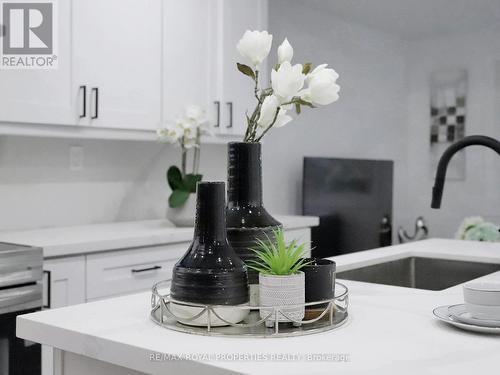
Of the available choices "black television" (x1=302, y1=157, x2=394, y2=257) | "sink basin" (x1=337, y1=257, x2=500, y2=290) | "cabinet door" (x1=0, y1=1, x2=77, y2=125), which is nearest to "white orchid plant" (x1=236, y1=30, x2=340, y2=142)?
"sink basin" (x1=337, y1=257, x2=500, y2=290)

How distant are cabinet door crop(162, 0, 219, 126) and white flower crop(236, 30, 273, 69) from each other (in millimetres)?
1926

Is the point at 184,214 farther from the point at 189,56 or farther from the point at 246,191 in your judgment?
the point at 246,191

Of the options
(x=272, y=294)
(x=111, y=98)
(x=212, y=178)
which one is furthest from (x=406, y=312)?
(x=212, y=178)

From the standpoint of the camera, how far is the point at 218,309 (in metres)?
1.08

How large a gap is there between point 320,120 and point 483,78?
166 centimetres

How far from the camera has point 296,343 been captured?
1.01m

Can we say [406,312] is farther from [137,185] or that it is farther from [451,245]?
[137,185]

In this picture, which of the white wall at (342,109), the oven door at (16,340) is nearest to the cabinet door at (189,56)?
the white wall at (342,109)

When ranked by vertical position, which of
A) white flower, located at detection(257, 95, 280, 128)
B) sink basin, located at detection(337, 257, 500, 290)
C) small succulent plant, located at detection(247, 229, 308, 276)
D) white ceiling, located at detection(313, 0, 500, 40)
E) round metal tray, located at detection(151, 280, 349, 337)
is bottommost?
sink basin, located at detection(337, 257, 500, 290)

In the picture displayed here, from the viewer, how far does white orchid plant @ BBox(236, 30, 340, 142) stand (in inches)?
47.4

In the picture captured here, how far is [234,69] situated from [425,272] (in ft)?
5.73

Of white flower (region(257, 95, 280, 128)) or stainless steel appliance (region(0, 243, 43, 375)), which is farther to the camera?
stainless steel appliance (region(0, 243, 43, 375))

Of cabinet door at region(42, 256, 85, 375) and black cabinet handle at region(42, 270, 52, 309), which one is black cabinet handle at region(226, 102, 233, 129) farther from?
black cabinet handle at region(42, 270, 52, 309)

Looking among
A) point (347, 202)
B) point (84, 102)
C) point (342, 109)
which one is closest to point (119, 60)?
point (84, 102)
